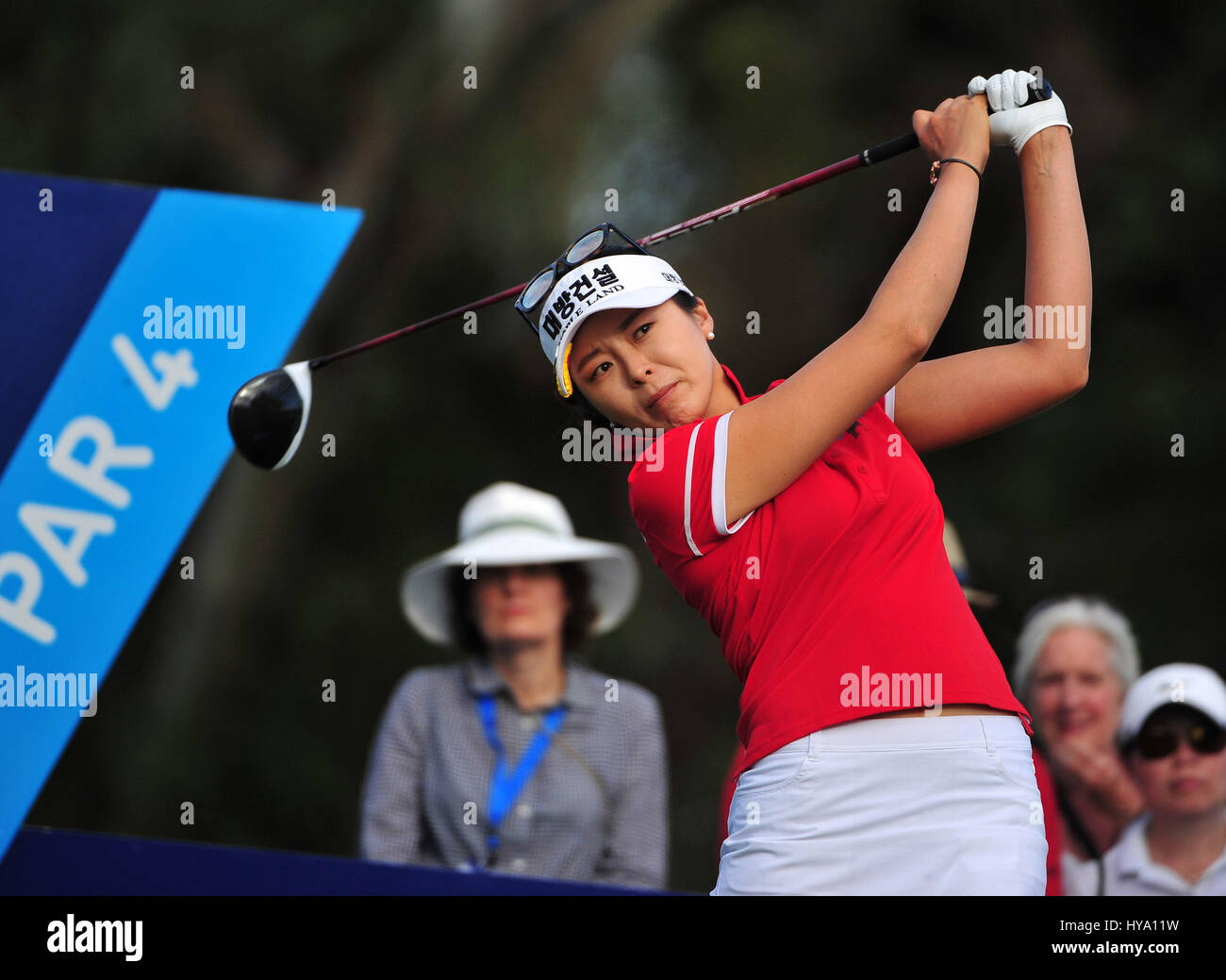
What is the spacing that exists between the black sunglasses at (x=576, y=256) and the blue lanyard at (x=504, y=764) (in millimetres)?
1809

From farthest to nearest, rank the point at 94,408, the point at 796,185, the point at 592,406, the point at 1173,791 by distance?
the point at 1173,791
the point at 94,408
the point at 796,185
the point at 592,406

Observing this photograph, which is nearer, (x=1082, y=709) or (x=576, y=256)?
(x=576, y=256)

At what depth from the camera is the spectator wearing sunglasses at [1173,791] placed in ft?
13.3

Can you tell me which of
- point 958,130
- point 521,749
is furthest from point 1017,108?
point 521,749

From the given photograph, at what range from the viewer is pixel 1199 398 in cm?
962

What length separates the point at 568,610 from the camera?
15.8ft

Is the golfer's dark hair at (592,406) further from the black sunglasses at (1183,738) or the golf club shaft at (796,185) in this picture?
the black sunglasses at (1183,738)

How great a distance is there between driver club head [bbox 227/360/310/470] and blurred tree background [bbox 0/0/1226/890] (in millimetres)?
5986

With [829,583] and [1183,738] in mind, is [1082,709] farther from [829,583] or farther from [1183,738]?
[829,583]

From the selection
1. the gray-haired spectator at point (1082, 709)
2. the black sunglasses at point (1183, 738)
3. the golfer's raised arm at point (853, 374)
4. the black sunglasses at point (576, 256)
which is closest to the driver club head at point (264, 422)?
the black sunglasses at point (576, 256)

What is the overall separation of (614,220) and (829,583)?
25.0 feet

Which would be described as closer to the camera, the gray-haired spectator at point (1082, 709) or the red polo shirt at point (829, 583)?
the red polo shirt at point (829, 583)

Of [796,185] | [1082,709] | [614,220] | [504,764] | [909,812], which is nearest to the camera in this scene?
[909,812]

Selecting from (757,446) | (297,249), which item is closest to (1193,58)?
(297,249)
